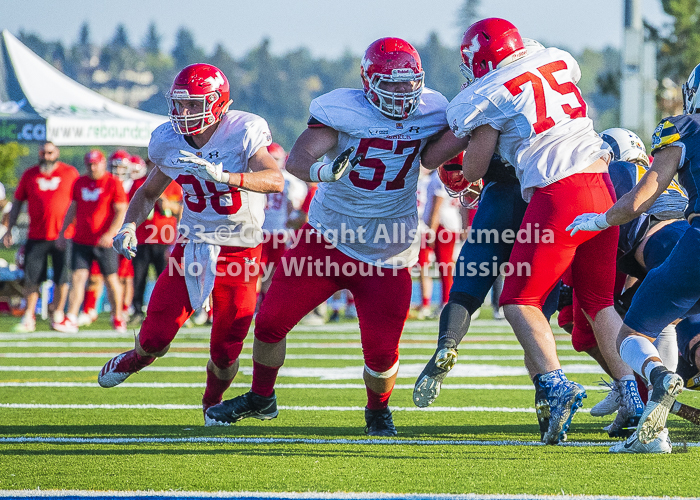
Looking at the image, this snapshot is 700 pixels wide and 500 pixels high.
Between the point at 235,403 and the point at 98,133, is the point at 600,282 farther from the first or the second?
the point at 98,133

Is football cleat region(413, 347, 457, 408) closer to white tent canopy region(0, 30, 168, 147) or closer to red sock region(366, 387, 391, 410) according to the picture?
red sock region(366, 387, 391, 410)

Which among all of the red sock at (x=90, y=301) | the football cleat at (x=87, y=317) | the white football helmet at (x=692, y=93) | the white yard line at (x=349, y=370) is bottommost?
the football cleat at (x=87, y=317)

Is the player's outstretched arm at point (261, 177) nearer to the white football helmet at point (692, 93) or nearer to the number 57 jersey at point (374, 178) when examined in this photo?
the number 57 jersey at point (374, 178)

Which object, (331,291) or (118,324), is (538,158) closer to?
(331,291)

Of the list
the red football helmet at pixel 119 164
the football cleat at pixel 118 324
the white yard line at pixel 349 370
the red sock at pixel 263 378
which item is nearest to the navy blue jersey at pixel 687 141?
the red sock at pixel 263 378

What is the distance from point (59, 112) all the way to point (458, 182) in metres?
10.2

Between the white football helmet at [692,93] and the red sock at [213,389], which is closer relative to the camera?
the white football helmet at [692,93]

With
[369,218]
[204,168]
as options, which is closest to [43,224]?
[204,168]

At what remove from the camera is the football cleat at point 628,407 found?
407 cm

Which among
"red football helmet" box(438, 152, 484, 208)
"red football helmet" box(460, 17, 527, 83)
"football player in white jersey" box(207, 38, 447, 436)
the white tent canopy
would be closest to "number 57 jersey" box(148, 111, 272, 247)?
"football player in white jersey" box(207, 38, 447, 436)

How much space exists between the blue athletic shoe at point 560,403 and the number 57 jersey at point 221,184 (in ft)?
5.92

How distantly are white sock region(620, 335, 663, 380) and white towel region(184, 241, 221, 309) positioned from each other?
6.48ft

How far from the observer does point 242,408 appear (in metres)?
4.64

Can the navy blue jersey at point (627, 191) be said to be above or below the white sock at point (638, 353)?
above
